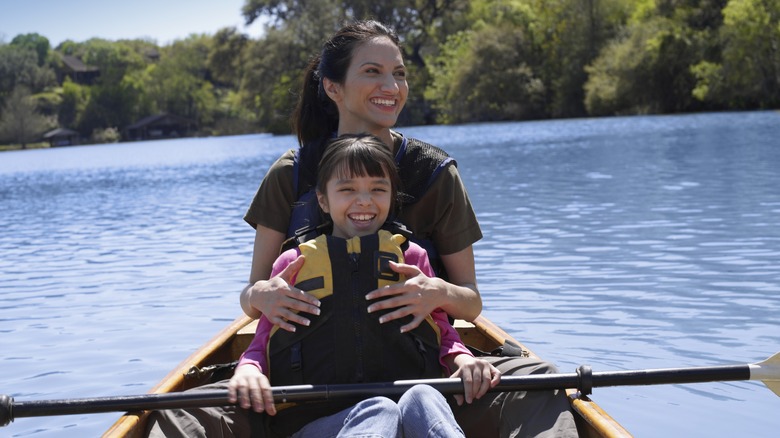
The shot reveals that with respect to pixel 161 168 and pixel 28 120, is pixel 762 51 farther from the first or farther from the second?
pixel 28 120

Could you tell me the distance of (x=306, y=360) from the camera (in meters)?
2.53

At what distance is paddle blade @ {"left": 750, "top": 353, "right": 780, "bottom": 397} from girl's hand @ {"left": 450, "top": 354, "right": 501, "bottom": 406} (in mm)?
791

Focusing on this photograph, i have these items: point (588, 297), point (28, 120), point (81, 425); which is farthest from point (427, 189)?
point (28, 120)

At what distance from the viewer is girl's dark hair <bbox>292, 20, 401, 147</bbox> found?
318cm

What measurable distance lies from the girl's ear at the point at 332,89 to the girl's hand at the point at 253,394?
1191 millimetres

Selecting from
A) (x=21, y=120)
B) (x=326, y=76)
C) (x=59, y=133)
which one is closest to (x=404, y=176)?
(x=326, y=76)

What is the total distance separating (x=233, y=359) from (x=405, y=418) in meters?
1.48

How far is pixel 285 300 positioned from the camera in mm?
2529

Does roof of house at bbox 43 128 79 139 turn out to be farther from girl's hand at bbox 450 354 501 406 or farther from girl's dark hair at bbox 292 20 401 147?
girl's hand at bbox 450 354 501 406

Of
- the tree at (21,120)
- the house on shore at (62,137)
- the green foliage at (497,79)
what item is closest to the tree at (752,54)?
the green foliage at (497,79)

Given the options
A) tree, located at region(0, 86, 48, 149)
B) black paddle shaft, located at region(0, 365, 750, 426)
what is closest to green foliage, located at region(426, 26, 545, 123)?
tree, located at region(0, 86, 48, 149)

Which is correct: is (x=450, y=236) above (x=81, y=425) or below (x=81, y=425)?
above

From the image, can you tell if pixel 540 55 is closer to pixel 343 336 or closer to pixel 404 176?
pixel 404 176

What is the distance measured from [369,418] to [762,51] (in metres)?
38.4
